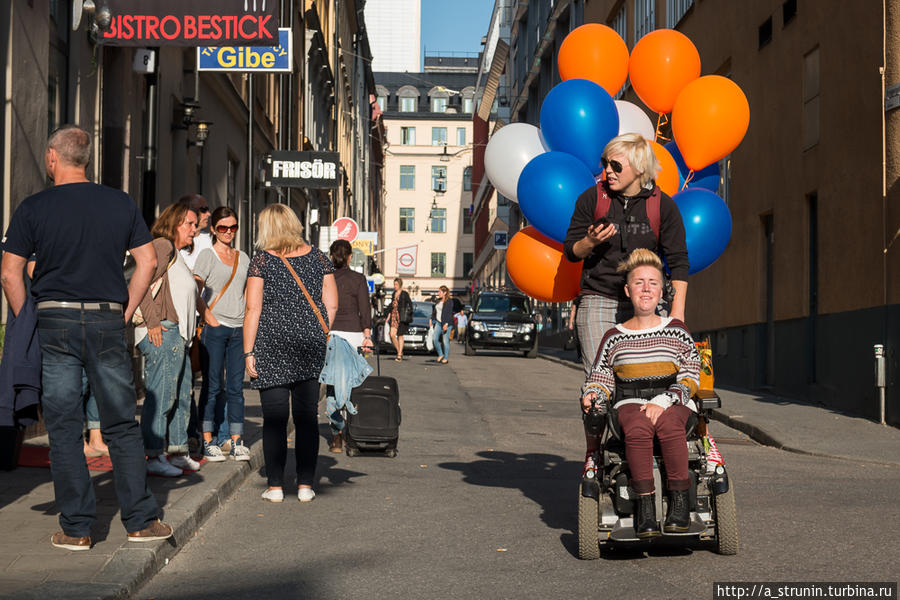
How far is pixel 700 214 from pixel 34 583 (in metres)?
4.66

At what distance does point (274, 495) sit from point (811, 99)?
39.9 feet

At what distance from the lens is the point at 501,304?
109 ft

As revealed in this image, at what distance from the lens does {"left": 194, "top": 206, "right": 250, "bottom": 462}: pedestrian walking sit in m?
9.12

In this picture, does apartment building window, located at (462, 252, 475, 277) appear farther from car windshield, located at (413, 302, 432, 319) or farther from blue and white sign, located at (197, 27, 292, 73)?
blue and white sign, located at (197, 27, 292, 73)

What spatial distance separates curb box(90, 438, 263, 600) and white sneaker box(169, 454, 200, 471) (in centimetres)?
32

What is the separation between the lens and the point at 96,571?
5.29 meters

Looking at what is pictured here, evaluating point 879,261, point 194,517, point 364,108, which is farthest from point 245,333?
point 364,108

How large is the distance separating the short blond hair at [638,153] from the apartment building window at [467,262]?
9881 cm

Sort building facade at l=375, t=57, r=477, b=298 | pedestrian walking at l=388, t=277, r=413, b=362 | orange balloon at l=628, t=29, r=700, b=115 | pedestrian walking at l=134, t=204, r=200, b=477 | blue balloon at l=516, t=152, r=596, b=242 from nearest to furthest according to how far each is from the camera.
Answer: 1. blue balloon at l=516, t=152, r=596, b=242
2. pedestrian walking at l=134, t=204, r=200, b=477
3. orange balloon at l=628, t=29, r=700, b=115
4. pedestrian walking at l=388, t=277, r=413, b=362
5. building facade at l=375, t=57, r=477, b=298

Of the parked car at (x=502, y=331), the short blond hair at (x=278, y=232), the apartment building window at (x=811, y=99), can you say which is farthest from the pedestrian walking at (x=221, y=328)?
the parked car at (x=502, y=331)

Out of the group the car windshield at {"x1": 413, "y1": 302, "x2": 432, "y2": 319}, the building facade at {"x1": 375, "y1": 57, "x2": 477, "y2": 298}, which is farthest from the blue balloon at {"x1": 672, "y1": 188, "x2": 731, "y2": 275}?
the building facade at {"x1": 375, "y1": 57, "x2": 477, "y2": 298}

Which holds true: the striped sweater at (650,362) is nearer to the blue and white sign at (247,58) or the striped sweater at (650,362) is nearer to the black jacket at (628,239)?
the black jacket at (628,239)

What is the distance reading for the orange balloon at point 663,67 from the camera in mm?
9086

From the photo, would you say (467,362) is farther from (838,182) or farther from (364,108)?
(364,108)
